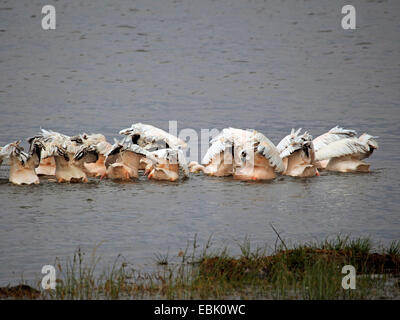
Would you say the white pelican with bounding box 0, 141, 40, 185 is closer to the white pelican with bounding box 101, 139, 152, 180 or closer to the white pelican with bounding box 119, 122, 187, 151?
the white pelican with bounding box 101, 139, 152, 180

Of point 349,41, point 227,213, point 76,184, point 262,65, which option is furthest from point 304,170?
point 349,41

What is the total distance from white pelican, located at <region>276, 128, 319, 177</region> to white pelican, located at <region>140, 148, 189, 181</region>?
1.59 meters

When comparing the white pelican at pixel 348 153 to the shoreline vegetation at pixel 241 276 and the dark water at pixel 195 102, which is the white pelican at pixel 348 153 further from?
the shoreline vegetation at pixel 241 276

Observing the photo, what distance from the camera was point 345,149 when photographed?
14312 mm

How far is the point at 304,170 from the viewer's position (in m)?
14.2

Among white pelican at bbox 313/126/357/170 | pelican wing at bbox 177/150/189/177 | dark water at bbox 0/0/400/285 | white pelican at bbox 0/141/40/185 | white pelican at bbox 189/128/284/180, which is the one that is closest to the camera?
dark water at bbox 0/0/400/285

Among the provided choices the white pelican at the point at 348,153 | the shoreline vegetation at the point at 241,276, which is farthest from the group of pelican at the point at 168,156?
the shoreline vegetation at the point at 241,276

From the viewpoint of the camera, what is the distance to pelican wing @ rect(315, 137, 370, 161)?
14.3 m

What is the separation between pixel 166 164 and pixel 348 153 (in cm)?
293

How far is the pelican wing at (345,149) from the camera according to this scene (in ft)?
46.9

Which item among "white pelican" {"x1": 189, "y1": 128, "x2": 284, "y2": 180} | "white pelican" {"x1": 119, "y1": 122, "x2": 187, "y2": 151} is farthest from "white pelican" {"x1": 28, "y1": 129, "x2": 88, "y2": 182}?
"white pelican" {"x1": 189, "y1": 128, "x2": 284, "y2": 180}

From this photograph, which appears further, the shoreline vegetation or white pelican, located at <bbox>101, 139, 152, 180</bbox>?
white pelican, located at <bbox>101, 139, 152, 180</bbox>

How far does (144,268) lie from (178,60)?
1639 cm
